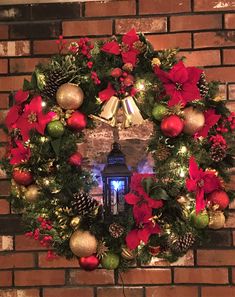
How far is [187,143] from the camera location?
1.95 m

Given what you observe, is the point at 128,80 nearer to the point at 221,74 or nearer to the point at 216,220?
the point at 221,74

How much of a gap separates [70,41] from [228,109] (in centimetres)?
77

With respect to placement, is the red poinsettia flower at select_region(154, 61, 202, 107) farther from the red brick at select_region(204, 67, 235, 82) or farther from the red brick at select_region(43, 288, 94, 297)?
the red brick at select_region(43, 288, 94, 297)

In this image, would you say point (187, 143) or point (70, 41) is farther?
point (70, 41)

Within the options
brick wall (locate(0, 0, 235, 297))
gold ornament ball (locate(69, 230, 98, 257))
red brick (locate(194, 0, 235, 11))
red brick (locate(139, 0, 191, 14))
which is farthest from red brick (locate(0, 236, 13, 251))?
red brick (locate(194, 0, 235, 11))

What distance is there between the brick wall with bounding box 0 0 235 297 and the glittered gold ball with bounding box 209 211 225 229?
16 cm

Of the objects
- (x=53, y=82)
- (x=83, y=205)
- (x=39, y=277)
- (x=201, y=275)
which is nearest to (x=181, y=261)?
(x=201, y=275)

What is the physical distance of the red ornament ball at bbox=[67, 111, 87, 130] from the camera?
6.39 ft

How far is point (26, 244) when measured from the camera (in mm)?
2186

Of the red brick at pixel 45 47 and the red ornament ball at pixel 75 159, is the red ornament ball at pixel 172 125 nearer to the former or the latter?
the red ornament ball at pixel 75 159

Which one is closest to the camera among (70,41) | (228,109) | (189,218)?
(189,218)

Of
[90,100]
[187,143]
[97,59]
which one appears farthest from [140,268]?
[97,59]

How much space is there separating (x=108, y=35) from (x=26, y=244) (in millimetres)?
1017

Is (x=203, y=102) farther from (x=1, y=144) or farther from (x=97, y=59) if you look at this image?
(x=1, y=144)
